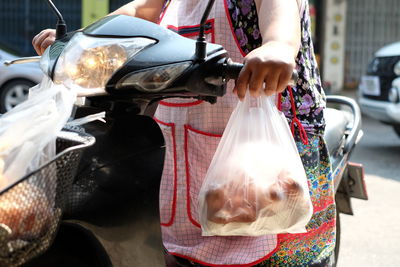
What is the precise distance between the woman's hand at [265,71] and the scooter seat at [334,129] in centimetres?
95

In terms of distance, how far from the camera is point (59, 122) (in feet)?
3.97

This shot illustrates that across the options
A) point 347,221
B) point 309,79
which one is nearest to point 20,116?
point 309,79

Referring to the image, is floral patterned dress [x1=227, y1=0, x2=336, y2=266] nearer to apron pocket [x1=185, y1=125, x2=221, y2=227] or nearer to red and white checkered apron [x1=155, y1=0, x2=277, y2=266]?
red and white checkered apron [x1=155, y1=0, x2=277, y2=266]

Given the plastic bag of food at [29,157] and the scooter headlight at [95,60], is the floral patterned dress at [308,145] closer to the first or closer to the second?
the scooter headlight at [95,60]

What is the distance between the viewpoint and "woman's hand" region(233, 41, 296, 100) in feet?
4.42

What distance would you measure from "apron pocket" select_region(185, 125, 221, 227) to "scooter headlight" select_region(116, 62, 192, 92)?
42 cm

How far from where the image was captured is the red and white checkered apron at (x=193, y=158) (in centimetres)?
172

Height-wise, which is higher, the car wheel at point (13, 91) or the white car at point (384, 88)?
the white car at point (384, 88)

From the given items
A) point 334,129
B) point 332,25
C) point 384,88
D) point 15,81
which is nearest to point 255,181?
point 334,129

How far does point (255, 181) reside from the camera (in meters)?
1.42

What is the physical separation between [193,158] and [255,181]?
1.28 ft

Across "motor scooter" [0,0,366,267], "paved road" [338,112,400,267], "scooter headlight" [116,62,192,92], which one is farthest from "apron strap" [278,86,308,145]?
"paved road" [338,112,400,267]

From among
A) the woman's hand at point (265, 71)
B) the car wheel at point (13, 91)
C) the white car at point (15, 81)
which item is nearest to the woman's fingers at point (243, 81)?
the woman's hand at point (265, 71)

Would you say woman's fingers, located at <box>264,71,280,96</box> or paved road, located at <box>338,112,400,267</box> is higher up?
woman's fingers, located at <box>264,71,280,96</box>
